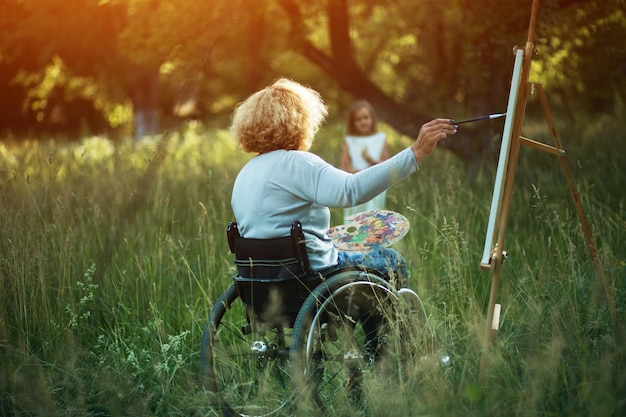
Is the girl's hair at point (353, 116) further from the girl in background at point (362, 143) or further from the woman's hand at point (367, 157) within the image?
the woman's hand at point (367, 157)

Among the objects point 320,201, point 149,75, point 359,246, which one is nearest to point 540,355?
point 359,246

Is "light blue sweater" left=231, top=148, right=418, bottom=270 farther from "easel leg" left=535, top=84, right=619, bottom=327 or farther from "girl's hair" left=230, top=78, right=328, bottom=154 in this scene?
"easel leg" left=535, top=84, right=619, bottom=327

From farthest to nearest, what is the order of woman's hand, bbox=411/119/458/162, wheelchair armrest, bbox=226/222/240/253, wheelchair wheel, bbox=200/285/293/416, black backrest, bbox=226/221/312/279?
wheelchair armrest, bbox=226/222/240/253, wheelchair wheel, bbox=200/285/293/416, black backrest, bbox=226/221/312/279, woman's hand, bbox=411/119/458/162

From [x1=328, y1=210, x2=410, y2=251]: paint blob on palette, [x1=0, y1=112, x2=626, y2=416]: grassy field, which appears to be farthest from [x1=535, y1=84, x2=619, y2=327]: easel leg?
[x1=328, y1=210, x2=410, y2=251]: paint blob on palette

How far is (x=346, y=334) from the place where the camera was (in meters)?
3.11

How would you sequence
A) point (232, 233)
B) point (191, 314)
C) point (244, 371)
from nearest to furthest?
point (232, 233) < point (244, 371) < point (191, 314)

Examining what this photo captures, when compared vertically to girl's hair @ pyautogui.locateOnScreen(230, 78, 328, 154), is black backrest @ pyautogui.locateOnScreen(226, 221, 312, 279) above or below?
below

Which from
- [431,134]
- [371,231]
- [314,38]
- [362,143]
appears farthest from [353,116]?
[314,38]

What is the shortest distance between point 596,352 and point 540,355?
240 mm

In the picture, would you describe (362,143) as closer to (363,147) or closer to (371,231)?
(363,147)

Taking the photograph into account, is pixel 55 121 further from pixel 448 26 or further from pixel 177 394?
pixel 177 394

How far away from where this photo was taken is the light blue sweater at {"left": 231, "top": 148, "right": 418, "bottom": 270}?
3057mm

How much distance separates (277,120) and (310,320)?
32.0 inches

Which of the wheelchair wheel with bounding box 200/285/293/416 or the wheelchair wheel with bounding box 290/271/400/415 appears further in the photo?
the wheelchair wheel with bounding box 200/285/293/416
